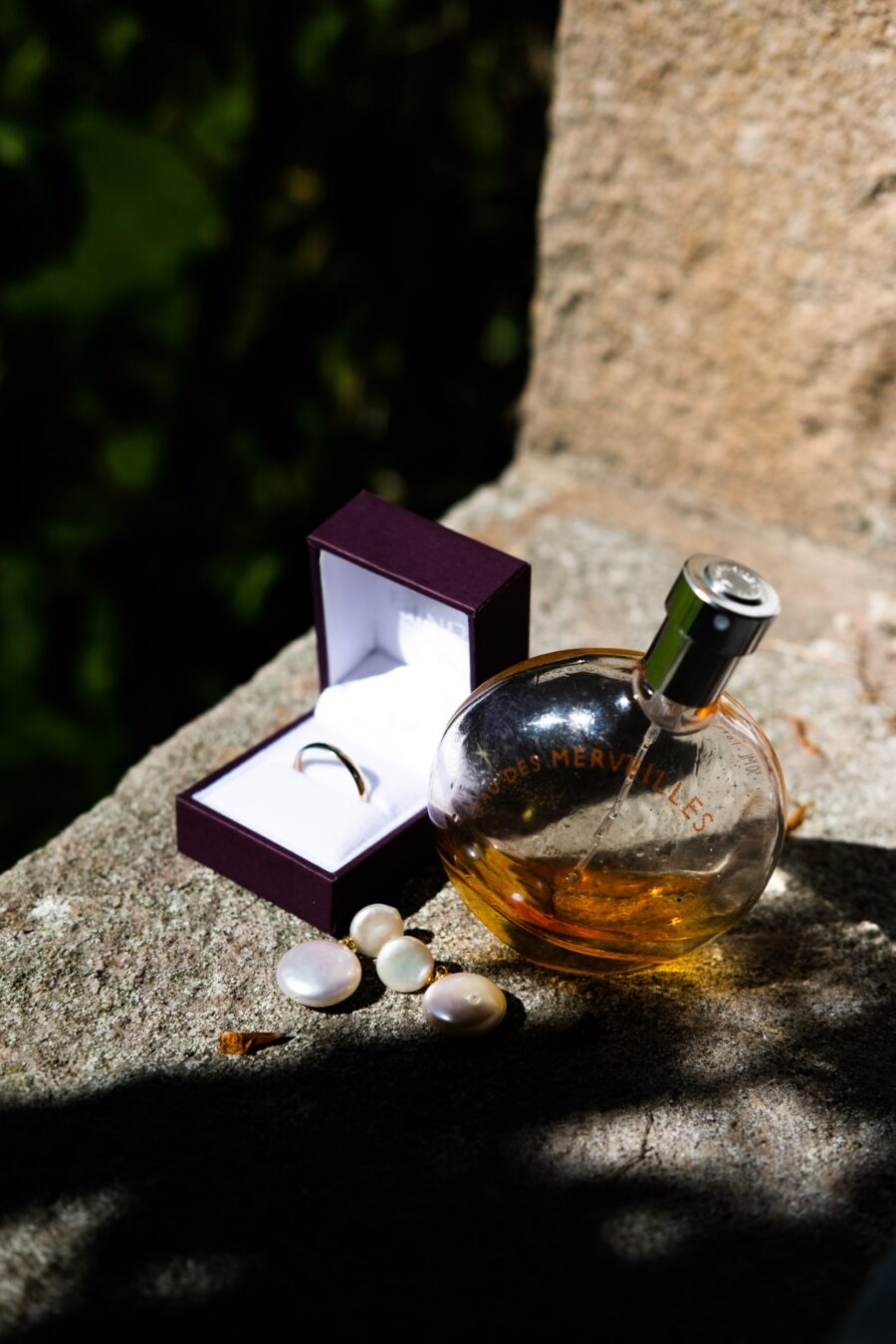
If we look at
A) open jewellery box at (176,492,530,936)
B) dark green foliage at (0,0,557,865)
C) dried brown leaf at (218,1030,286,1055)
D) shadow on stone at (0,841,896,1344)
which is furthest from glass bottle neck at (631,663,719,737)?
dark green foliage at (0,0,557,865)

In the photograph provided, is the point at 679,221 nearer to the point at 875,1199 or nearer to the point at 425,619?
the point at 425,619

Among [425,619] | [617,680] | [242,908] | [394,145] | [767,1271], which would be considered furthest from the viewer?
[394,145]

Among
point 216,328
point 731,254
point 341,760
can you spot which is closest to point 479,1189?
point 341,760

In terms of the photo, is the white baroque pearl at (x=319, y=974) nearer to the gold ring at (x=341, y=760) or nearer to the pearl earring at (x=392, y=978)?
the pearl earring at (x=392, y=978)

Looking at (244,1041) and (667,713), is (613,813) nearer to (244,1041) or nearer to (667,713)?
(667,713)

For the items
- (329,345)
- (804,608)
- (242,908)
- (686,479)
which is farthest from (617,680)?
(329,345)

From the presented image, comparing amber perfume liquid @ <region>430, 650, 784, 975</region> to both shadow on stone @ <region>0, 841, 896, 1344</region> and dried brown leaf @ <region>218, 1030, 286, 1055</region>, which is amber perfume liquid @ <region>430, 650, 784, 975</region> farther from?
dried brown leaf @ <region>218, 1030, 286, 1055</region>
